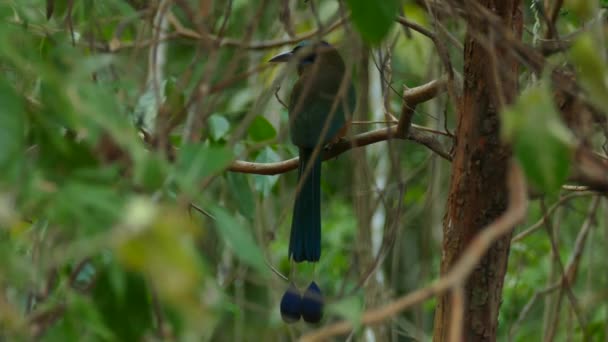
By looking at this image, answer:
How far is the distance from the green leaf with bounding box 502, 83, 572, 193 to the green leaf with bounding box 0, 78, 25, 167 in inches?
21.5

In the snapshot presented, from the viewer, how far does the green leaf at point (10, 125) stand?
3.42 ft

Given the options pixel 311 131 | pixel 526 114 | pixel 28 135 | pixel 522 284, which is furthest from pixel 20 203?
pixel 522 284

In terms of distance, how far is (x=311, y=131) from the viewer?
2.99 m

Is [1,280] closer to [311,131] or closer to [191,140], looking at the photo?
[191,140]

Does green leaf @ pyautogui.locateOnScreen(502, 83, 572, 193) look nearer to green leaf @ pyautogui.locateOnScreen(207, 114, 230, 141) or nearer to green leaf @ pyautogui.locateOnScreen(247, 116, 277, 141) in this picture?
green leaf @ pyautogui.locateOnScreen(207, 114, 230, 141)

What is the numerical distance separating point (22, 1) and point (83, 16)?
2.08 feet

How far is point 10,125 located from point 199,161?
22 centimetres

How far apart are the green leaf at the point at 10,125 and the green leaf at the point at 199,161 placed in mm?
181

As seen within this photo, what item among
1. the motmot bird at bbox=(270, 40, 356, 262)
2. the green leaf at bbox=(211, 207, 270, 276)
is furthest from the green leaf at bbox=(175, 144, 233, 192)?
the motmot bird at bbox=(270, 40, 356, 262)

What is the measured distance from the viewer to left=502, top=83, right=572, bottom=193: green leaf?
102 cm

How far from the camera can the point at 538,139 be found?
1022 millimetres

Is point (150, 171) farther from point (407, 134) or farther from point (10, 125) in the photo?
point (407, 134)

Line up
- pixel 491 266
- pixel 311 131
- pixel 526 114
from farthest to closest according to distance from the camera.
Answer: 1. pixel 311 131
2. pixel 491 266
3. pixel 526 114

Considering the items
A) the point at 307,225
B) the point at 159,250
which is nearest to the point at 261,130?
the point at 307,225
